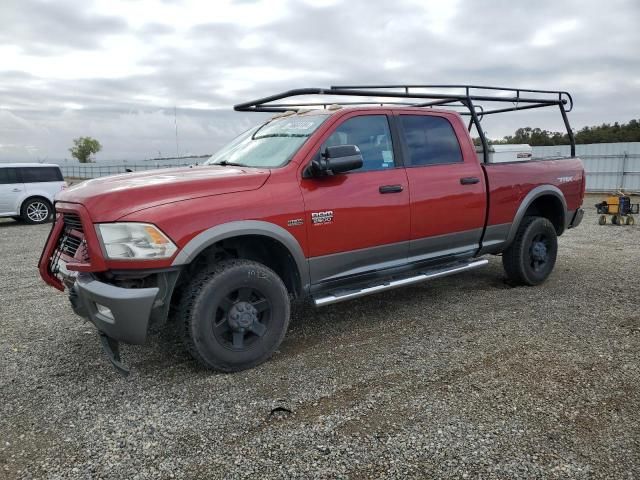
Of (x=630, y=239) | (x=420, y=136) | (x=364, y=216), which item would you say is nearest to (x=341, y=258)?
(x=364, y=216)

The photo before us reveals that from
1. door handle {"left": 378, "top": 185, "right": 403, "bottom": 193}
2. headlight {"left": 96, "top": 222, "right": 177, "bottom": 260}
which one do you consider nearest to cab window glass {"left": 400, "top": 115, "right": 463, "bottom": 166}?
door handle {"left": 378, "top": 185, "right": 403, "bottom": 193}

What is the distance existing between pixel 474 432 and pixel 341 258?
1665mm

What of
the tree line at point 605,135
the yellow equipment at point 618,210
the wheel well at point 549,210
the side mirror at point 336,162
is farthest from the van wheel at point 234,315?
the tree line at point 605,135

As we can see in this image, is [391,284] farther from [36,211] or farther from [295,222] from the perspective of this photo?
[36,211]

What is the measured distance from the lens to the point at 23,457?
8.27 feet

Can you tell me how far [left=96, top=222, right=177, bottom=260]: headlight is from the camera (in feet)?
9.78

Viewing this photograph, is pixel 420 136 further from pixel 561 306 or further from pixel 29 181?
pixel 29 181

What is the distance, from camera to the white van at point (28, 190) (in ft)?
42.9

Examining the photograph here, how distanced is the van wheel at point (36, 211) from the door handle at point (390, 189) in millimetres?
12726

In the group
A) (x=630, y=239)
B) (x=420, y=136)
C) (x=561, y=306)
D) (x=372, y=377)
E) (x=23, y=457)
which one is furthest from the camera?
(x=630, y=239)

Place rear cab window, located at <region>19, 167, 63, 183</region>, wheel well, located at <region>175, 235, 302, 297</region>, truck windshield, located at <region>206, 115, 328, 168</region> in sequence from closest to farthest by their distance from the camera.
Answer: wheel well, located at <region>175, 235, 302, 297</region>
truck windshield, located at <region>206, 115, 328, 168</region>
rear cab window, located at <region>19, 167, 63, 183</region>

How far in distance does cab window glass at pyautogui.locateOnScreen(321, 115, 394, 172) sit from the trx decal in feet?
1.70

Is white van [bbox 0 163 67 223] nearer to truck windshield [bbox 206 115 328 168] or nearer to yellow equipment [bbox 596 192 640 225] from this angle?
truck windshield [bbox 206 115 328 168]

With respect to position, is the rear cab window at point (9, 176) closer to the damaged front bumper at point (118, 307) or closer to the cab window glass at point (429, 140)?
the damaged front bumper at point (118, 307)
